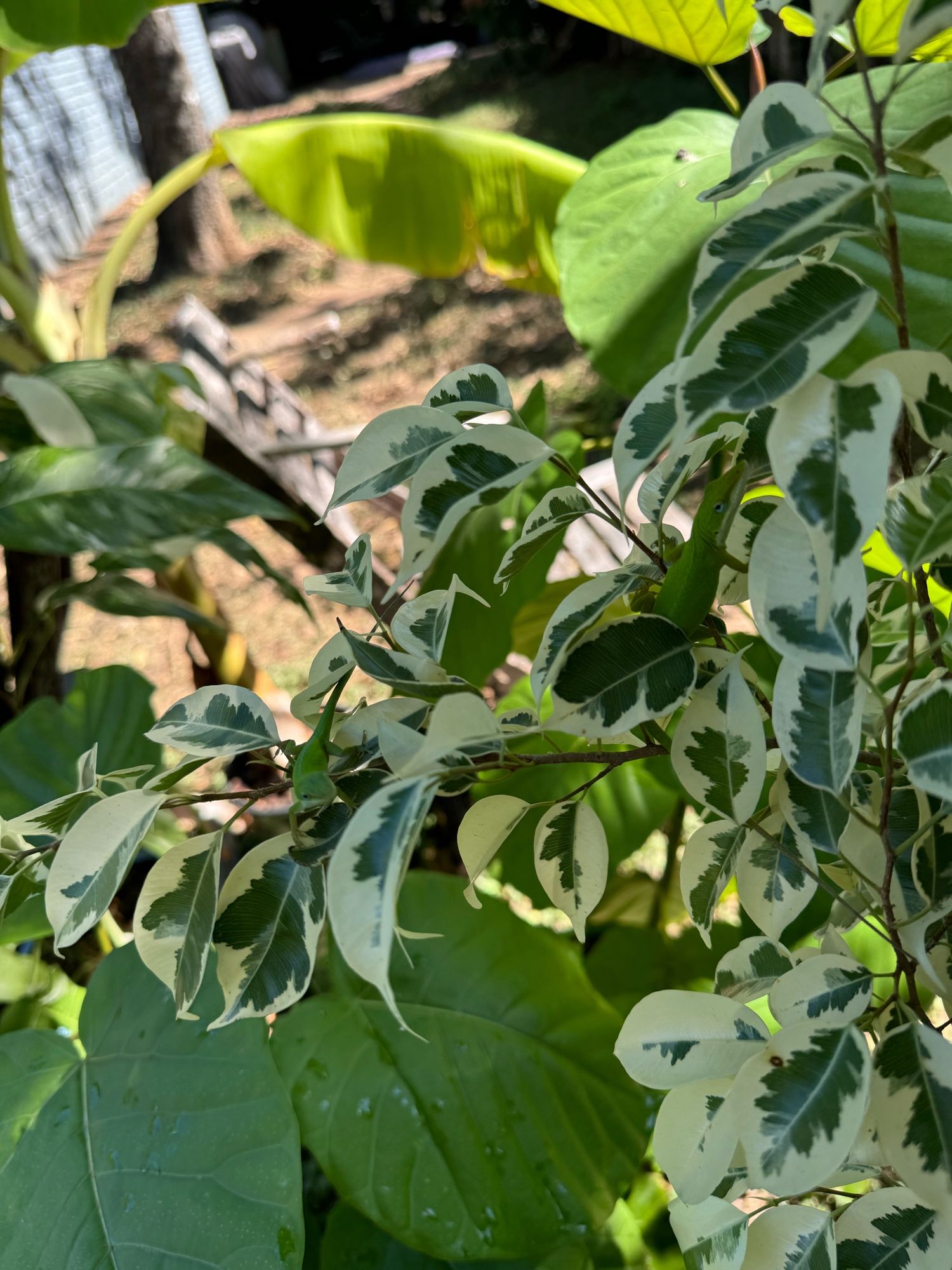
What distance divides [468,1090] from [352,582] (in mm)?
427

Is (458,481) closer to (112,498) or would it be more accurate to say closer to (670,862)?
(112,498)

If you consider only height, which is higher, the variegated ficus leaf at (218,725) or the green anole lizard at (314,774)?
the green anole lizard at (314,774)

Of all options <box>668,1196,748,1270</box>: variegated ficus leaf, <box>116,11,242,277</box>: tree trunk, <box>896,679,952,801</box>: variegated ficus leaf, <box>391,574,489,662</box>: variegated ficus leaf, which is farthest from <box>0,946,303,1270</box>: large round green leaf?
<box>116,11,242,277</box>: tree trunk

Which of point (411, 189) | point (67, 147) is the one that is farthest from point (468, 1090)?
point (67, 147)

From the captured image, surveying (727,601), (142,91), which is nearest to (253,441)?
(727,601)

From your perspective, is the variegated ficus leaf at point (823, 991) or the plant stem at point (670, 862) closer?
the variegated ficus leaf at point (823, 991)

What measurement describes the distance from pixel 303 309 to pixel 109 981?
3853 millimetres

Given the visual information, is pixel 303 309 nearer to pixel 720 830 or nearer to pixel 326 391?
pixel 326 391

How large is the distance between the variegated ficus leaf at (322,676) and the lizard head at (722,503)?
0.16 m

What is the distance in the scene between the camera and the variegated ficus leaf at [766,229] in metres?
0.25

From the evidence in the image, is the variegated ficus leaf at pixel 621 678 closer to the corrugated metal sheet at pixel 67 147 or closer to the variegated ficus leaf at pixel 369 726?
the variegated ficus leaf at pixel 369 726

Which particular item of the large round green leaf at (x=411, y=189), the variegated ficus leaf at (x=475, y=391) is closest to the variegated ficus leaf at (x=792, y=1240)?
the variegated ficus leaf at (x=475, y=391)

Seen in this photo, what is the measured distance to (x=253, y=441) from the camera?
61.4 inches

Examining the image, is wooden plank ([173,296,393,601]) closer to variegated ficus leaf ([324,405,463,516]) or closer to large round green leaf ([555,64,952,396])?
large round green leaf ([555,64,952,396])
